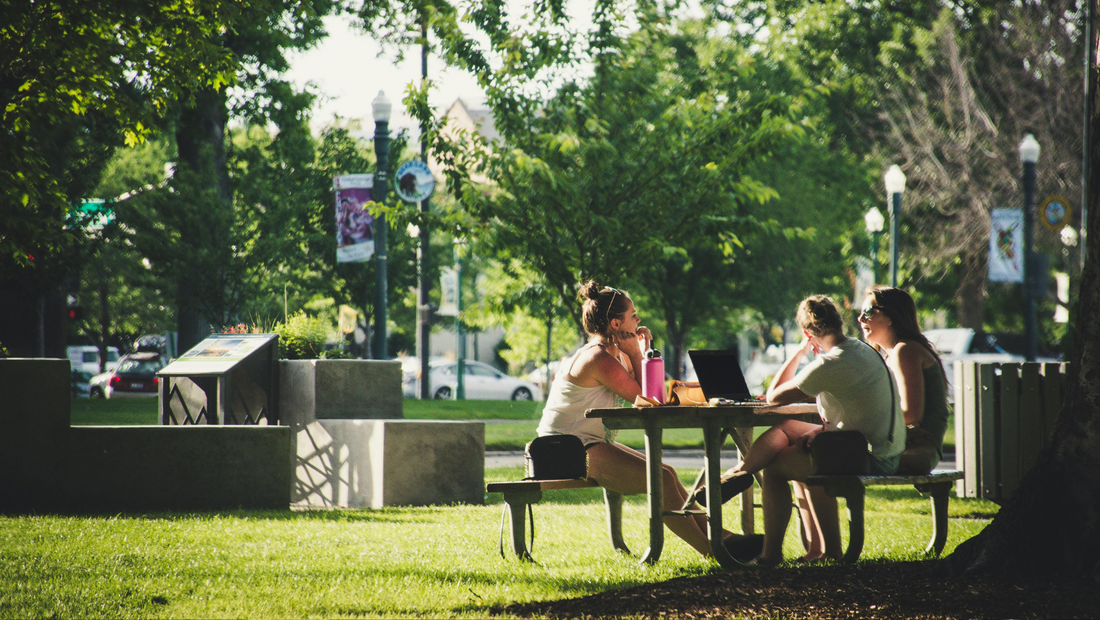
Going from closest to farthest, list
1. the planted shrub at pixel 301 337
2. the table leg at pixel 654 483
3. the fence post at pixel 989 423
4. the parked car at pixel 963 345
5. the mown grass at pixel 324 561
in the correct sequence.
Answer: the mown grass at pixel 324 561, the table leg at pixel 654 483, the fence post at pixel 989 423, the planted shrub at pixel 301 337, the parked car at pixel 963 345

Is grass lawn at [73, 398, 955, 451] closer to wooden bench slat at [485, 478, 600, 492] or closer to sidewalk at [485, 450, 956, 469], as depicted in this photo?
sidewalk at [485, 450, 956, 469]

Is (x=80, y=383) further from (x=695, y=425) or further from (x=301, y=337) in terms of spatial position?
(x=695, y=425)

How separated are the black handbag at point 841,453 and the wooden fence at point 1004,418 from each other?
134 inches

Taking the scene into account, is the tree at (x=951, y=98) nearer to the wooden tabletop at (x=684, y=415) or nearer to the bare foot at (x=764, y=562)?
the wooden tabletop at (x=684, y=415)

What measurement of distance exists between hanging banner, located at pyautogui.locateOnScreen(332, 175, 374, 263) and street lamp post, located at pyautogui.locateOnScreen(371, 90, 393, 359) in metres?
1.10

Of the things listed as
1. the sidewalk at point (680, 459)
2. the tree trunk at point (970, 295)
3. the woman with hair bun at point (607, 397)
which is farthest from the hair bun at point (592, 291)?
the tree trunk at point (970, 295)

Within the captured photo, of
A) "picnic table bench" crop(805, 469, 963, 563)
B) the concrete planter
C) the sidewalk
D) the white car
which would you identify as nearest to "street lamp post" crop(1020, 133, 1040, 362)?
the sidewalk

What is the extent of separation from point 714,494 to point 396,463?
13.6 feet

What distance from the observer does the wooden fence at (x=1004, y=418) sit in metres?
8.55

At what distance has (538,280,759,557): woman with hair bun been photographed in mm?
6102

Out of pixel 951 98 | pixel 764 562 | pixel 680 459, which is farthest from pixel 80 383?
pixel 764 562

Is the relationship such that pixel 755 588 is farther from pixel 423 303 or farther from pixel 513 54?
pixel 423 303

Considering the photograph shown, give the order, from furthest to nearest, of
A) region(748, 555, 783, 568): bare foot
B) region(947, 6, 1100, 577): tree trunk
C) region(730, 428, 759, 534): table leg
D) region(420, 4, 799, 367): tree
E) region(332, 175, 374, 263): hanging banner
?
region(332, 175, 374, 263): hanging banner < region(420, 4, 799, 367): tree < region(730, 428, 759, 534): table leg < region(748, 555, 783, 568): bare foot < region(947, 6, 1100, 577): tree trunk

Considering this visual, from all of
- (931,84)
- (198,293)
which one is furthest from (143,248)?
(931,84)
